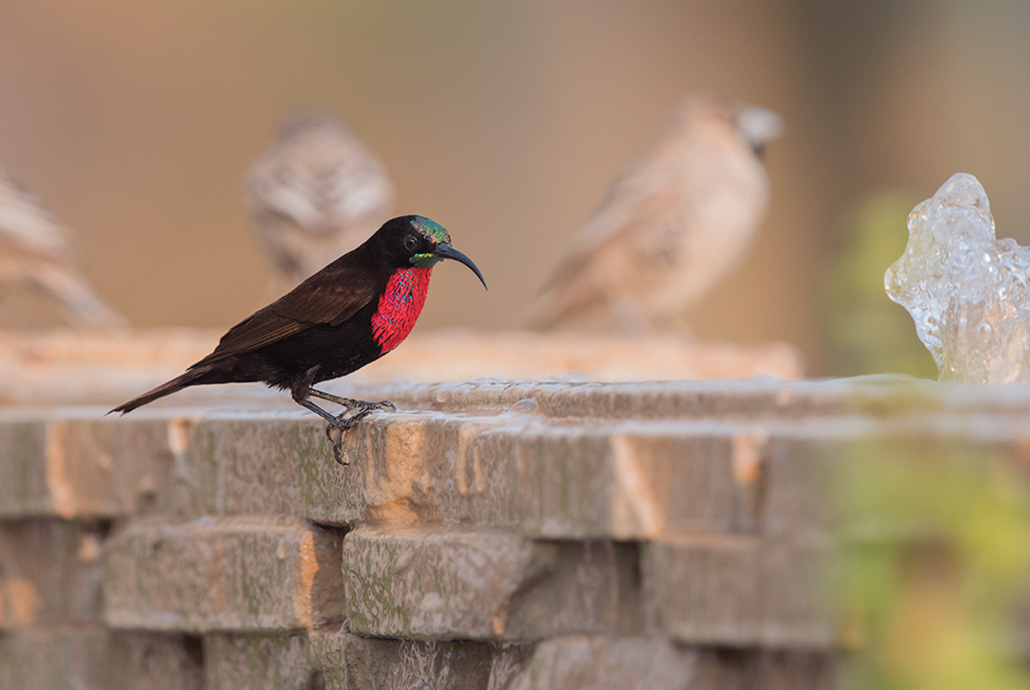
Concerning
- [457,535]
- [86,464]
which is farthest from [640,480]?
[86,464]

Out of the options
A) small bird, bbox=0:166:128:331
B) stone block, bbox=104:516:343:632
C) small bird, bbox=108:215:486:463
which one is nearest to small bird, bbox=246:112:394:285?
small bird, bbox=0:166:128:331

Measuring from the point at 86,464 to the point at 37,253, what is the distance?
112 inches

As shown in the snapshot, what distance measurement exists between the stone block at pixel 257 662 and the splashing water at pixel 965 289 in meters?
1.36

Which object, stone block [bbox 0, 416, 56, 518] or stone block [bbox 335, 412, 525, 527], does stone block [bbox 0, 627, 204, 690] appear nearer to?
stone block [bbox 0, 416, 56, 518]

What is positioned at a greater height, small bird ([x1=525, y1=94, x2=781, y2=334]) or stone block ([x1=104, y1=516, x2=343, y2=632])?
small bird ([x1=525, y1=94, x2=781, y2=334])

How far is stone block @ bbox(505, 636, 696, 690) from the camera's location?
2.00 metres

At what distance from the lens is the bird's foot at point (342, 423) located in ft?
8.65

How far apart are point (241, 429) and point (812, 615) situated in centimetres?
149

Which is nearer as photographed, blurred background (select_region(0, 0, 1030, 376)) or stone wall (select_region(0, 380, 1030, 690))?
stone wall (select_region(0, 380, 1030, 690))

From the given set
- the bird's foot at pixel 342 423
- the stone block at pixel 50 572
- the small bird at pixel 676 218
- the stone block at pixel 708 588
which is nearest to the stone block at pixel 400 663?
the bird's foot at pixel 342 423

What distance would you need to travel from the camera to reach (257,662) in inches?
114

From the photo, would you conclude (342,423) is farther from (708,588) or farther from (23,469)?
(23,469)

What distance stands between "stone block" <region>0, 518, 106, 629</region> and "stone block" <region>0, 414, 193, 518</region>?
9 cm

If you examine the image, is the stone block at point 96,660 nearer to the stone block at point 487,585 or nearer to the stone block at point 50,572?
the stone block at point 50,572
